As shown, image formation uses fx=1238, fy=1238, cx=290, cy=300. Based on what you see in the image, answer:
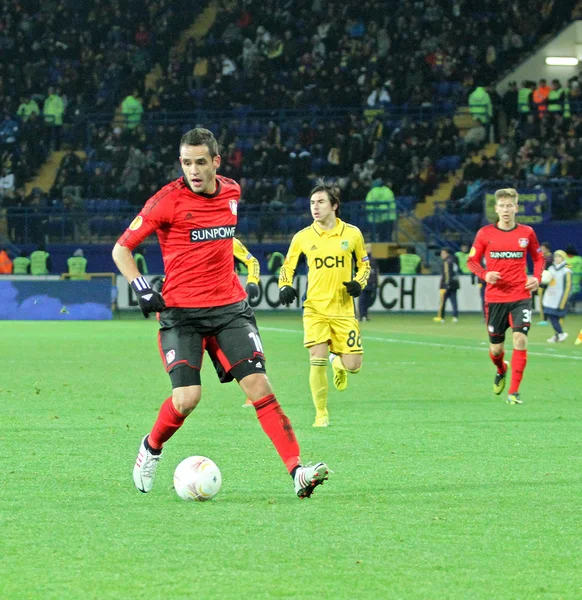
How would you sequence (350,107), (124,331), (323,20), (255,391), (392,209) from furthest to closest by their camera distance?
(323,20), (350,107), (392,209), (124,331), (255,391)

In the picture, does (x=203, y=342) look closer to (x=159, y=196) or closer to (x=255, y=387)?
(x=255, y=387)

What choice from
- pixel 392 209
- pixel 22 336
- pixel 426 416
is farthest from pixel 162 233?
pixel 392 209

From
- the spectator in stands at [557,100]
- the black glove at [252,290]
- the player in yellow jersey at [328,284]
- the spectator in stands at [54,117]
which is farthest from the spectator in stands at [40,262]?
the black glove at [252,290]

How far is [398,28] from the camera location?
40.6 meters

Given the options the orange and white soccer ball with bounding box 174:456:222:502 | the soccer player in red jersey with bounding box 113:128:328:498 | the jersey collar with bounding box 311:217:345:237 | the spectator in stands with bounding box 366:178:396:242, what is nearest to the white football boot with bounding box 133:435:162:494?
the soccer player in red jersey with bounding box 113:128:328:498

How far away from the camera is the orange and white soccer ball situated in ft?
23.0

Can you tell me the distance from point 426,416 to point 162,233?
5.06 meters

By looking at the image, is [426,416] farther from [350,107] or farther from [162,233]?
[350,107]

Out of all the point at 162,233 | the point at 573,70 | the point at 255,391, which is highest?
the point at 573,70

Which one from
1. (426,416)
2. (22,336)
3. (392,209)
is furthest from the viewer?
(392,209)

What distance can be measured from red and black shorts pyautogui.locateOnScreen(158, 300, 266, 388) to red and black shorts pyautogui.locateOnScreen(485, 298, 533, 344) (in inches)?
254

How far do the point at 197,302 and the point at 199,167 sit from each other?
787 mm

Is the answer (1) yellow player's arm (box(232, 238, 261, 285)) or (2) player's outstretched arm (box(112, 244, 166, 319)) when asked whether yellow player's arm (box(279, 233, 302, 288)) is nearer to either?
(1) yellow player's arm (box(232, 238, 261, 285))

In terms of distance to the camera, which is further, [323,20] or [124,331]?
[323,20]
